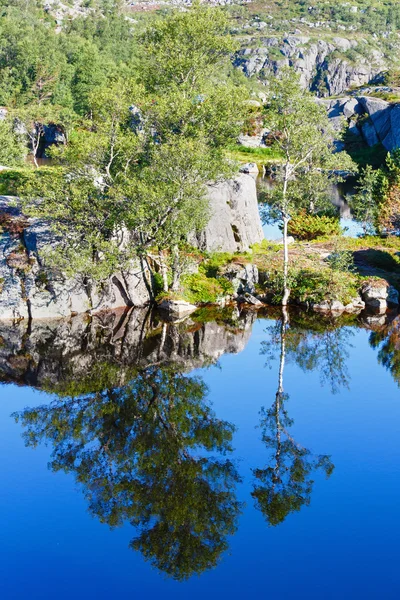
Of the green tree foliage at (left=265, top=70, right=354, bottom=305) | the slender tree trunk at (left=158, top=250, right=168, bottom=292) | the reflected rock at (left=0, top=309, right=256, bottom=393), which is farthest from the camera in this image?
the slender tree trunk at (left=158, top=250, right=168, bottom=292)

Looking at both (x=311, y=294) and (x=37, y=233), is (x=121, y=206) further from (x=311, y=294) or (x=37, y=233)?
(x=311, y=294)

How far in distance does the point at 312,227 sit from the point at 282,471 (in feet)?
117

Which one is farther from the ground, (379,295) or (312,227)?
(379,295)

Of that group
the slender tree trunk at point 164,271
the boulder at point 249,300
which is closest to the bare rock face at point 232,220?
the boulder at point 249,300

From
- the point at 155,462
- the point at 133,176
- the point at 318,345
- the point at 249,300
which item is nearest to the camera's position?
the point at 155,462

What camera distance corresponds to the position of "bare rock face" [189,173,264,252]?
150ft

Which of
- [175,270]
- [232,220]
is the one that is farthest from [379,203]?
[175,270]

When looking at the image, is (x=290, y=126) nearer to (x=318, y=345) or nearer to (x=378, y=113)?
(x=318, y=345)

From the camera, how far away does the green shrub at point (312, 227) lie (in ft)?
182

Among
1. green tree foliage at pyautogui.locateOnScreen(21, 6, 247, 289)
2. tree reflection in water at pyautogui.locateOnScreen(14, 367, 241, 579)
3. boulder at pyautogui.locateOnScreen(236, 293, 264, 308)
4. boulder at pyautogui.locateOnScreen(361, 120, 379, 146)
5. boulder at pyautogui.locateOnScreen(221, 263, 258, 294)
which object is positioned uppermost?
green tree foliage at pyautogui.locateOnScreen(21, 6, 247, 289)

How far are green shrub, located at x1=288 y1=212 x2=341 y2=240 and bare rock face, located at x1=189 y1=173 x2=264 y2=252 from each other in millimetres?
7567

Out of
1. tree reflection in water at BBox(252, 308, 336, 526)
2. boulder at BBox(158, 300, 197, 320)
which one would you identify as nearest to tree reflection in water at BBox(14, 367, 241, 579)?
tree reflection in water at BBox(252, 308, 336, 526)

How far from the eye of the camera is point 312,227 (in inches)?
2186

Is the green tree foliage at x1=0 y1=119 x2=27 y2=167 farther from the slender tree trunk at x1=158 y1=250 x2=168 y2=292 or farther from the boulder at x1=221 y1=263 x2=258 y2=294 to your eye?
the boulder at x1=221 y1=263 x2=258 y2=294
